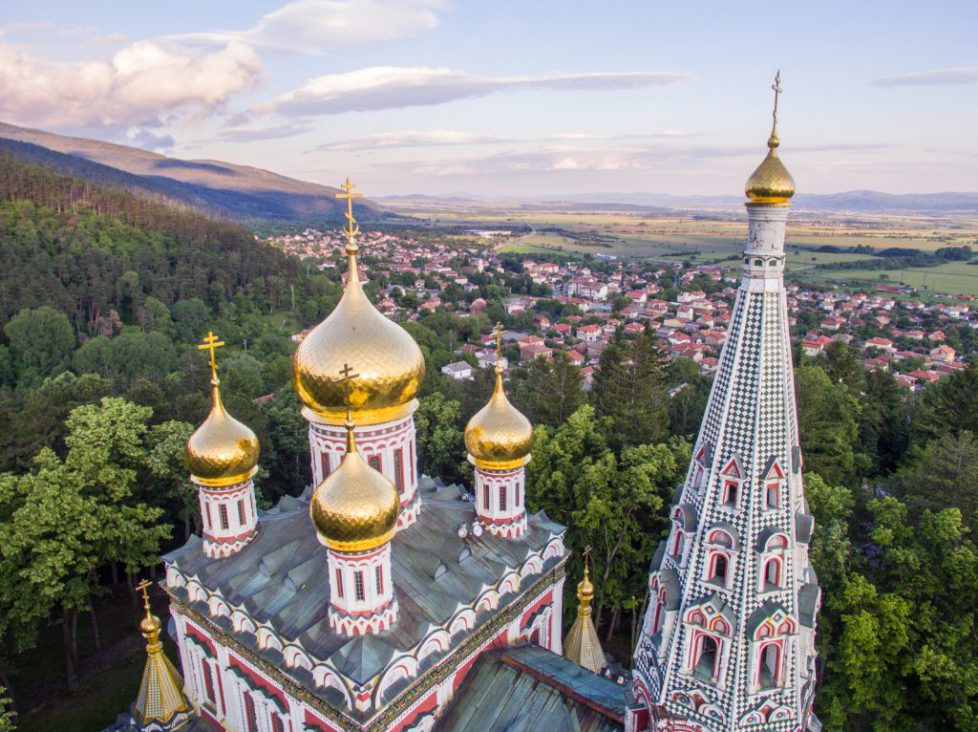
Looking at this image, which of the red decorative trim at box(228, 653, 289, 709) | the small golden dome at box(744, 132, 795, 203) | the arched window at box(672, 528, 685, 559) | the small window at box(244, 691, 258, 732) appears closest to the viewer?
the small golden dome at box(744, 132, 795, 203)

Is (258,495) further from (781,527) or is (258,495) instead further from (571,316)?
(571,316)

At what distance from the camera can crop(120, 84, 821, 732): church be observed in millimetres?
8047

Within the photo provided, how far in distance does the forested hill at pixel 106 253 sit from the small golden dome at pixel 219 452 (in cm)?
4160

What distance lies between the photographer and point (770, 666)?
28.0 ft

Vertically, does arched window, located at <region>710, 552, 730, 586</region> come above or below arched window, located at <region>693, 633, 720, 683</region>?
above

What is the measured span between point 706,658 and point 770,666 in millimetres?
809

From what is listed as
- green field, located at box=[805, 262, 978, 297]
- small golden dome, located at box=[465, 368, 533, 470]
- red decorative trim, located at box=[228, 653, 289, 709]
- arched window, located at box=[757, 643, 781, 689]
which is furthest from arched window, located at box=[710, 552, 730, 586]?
green field, located at box=[805, 262, 978, 297]

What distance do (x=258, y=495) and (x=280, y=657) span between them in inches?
528

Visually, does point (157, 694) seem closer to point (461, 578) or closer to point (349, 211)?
point (461, 578)

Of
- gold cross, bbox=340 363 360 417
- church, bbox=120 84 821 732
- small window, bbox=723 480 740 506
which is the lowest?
church, bbox=120 84 821 732

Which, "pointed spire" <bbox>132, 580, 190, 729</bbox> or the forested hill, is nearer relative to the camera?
"pointed spire" <bbox>132, 580, 190, 729</bbox>

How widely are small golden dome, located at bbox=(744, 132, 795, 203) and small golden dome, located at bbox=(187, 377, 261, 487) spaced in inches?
412

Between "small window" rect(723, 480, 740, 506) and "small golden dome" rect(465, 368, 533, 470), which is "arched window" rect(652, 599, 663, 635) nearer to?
"small window" rect(723, 480, 740, 506)

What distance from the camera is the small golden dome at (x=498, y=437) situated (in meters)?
13.3
